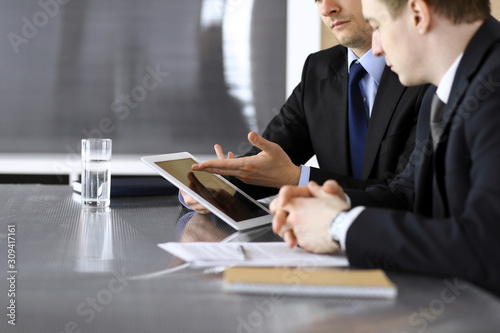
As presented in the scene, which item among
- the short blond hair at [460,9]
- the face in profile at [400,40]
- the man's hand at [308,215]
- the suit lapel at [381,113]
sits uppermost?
the short blond hair at [460,9]

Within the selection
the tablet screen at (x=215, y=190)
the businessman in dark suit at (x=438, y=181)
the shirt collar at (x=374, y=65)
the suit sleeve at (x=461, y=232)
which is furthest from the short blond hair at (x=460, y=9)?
the shirt collar at (x=374, y=65)

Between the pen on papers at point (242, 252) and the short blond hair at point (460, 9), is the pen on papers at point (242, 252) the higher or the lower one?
the lower one

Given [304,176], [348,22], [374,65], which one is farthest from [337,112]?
[304,176]

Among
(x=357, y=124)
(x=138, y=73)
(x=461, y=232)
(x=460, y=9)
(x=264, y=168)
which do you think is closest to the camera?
(x=461, y=232)

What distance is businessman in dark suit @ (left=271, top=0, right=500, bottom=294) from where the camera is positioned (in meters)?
0.89

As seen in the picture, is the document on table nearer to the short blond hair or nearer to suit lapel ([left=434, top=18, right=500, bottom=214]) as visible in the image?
suit lapel ([left=434, top=18, right=500, bottom=214])

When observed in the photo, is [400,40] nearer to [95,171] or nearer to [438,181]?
[438,181]

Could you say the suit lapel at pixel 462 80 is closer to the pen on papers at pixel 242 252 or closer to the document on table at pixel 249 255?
the document on table at pixel 249 255

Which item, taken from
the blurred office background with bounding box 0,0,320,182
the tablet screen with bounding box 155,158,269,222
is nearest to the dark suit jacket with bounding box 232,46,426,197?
the tablet screen with bounding box 155,158,269,222

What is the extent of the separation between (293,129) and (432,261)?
149 cm

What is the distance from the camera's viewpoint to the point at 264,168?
5.73 ft

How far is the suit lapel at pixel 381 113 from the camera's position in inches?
76.1

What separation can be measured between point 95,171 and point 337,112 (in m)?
0.96

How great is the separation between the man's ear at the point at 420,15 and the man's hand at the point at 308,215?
366 mm
